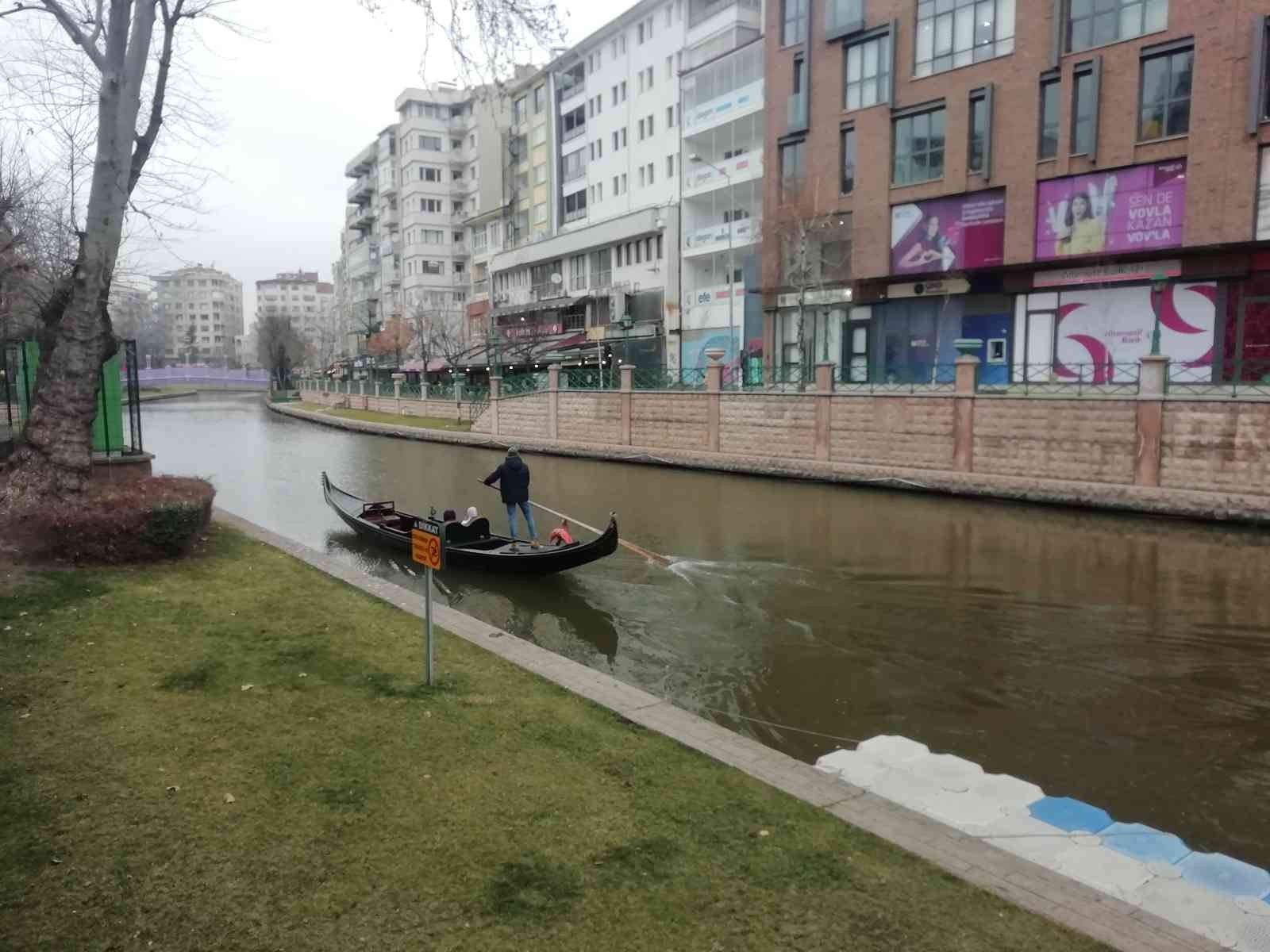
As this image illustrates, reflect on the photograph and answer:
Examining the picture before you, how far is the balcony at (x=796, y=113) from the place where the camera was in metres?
36.2

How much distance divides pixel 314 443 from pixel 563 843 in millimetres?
41923

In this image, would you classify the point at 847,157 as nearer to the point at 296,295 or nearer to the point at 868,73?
the point at 868,73

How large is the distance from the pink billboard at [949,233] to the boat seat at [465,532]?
2300cm

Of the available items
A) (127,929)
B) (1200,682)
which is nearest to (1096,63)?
(1200,682)

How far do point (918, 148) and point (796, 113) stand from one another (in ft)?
19.2

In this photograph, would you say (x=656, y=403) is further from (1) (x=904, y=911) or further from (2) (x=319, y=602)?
(1) (x=904, y=911)

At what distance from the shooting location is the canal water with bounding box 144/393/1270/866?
798 centimetres

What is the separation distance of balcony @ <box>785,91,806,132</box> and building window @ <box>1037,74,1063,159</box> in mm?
9431

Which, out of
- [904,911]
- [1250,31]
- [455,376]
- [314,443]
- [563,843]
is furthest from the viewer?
[455,376]

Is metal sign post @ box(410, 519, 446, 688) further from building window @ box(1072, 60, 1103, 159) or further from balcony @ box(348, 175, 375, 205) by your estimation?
balcony @ box(348, 175, 375, 205)

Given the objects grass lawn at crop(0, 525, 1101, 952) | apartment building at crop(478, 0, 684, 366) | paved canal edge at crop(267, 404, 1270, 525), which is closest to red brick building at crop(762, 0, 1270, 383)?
paved canal edge at crop(267, 404, 1270, 525)

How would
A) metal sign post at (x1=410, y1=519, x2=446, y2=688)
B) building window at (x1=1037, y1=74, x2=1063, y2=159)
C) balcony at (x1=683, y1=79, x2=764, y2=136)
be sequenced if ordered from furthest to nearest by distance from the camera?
1. balcony at (x1=683, y1=79, x2=764, y2=136)
2. building window at (x1=1037, y1=74, x2=1063, y2=159)
3. metal sign post at (x1=410, y1=519, x2=446, y2=688)

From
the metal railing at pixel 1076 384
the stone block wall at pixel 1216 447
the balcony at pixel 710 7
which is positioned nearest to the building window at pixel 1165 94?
the metal railing at pixel 1076 384

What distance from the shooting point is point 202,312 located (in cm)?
16512
